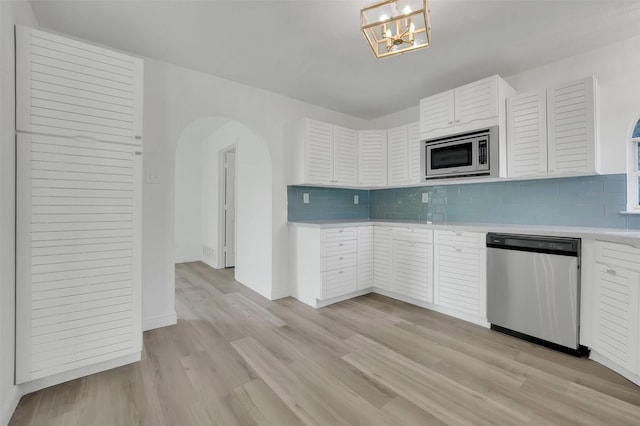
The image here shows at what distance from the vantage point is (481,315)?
8.59ft

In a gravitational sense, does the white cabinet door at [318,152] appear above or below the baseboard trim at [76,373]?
above

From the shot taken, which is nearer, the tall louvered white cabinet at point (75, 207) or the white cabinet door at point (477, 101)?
the tall louvered white cabinet at point (75, 207)

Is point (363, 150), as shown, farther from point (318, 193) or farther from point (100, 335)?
point (100, 335)

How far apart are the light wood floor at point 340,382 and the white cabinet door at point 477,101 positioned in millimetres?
2028

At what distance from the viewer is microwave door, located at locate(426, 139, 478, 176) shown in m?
2.78

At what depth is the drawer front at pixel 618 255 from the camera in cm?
177

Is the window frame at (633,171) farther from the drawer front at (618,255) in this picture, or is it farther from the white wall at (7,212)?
the white wall at (7,212)

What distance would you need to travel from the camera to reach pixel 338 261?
10.7ft

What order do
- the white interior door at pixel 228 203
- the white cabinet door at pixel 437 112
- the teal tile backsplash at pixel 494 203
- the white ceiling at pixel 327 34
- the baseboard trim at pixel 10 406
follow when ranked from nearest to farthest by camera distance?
the baseboard trim at pixel 10 406 → the white ceiling at pixel 327 34 → the teal tile backsplash at pixel 494 203 → the white cabinet door at pixel 437 112 → the white interior door at pixel 228 203

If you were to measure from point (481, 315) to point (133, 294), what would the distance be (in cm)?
295

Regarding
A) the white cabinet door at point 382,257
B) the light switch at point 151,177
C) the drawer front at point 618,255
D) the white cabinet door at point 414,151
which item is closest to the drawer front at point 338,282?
the white cabinet door at point 382,257

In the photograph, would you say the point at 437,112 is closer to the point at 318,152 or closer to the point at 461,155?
the point at 461,155

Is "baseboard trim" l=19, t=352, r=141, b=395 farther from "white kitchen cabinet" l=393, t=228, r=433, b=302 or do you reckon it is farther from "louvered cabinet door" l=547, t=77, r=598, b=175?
"louvered cabinet door" l=547, t=77, r=598, b=175

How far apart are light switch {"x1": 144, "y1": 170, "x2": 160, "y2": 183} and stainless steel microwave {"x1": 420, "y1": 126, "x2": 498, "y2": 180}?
2.81 m
